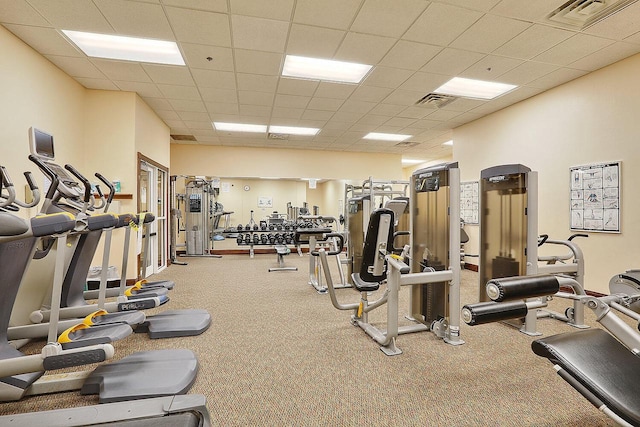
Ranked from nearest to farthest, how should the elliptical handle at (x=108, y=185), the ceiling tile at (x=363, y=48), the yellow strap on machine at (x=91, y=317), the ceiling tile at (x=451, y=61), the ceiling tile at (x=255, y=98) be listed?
the yellow strap on machine at (x=91, y=317) → the elliptical handle at (x=108, y=185) → the ceiling tile at (x=363, y=48) → the ceiling tile at (x=451, y=61) → the ceiling tile at (x=255, y=98)

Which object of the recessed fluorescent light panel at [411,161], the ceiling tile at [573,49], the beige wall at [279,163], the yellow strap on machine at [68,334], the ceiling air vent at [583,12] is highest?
the ceiling air vent at [583,12]

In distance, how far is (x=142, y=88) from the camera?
4.53 m

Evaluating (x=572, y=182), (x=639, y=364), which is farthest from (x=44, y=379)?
(x=572, y=182)

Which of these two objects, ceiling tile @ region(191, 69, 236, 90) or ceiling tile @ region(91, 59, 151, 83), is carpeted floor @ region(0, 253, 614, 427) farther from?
ceiling tile @ region(91, 59, 151, 83)

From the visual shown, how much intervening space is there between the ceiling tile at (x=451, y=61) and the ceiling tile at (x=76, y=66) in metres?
4.27

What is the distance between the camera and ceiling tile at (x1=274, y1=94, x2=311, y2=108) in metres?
4.89

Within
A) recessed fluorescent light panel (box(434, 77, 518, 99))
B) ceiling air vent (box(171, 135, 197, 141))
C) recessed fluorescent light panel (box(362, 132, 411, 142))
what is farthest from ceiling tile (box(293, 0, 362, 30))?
ceiling air vent (box(171, 135, 197, 141))

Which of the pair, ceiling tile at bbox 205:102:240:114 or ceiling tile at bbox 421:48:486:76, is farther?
ceiling tile at bbox 205:102:240:114

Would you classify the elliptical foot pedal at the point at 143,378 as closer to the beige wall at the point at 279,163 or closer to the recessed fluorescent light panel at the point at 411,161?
the beige wall at the point at 279,163

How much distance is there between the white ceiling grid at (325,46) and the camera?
9.13 feet

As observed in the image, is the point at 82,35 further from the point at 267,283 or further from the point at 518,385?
the point at 518,385

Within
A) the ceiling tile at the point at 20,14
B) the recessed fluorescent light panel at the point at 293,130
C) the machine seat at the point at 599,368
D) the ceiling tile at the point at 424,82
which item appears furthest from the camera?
the recessed fluorescent light panel at the point at 293,130

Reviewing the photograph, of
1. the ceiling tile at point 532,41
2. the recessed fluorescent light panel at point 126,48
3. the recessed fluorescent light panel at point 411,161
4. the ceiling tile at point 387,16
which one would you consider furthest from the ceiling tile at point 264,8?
the recessed fluorescent light panel at point 411,161

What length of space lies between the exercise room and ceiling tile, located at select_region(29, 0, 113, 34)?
2 centimetres
